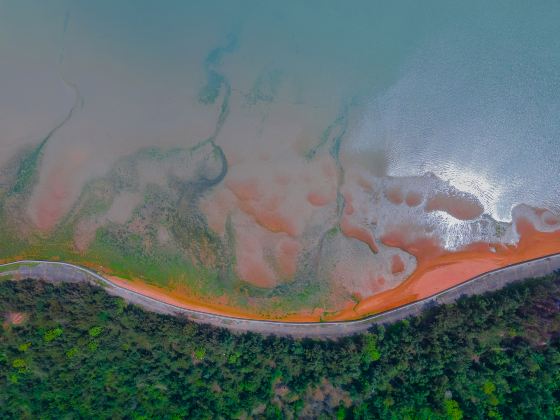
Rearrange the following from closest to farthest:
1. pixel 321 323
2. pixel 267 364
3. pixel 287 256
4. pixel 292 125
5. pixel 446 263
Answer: pixel 267 364 < pixel 321 323 < pixel 446 263 < pixel 287 256 < pixel 292 125

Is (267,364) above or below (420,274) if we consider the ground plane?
below

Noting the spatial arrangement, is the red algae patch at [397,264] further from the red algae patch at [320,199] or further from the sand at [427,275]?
the red algae patch at [320,199]

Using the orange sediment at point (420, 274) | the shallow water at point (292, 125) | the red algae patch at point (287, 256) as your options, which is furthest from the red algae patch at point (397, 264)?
the red algae patch at point (287, 256)

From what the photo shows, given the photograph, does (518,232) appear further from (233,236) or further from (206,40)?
(206,40)

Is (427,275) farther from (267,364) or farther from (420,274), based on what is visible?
(267,364)

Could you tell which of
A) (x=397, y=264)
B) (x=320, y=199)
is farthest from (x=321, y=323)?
(x=320, y=199)

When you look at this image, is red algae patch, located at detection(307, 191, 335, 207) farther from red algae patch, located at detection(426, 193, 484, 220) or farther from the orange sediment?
red algae patch, located at detection(426, 193, 484, 220)

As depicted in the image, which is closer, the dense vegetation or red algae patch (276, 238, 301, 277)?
the dense vegetation

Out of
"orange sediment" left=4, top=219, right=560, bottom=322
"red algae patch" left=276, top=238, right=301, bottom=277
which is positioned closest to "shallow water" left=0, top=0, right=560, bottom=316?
"red algae patch" left=276, top=238, right=301, bottom=277
